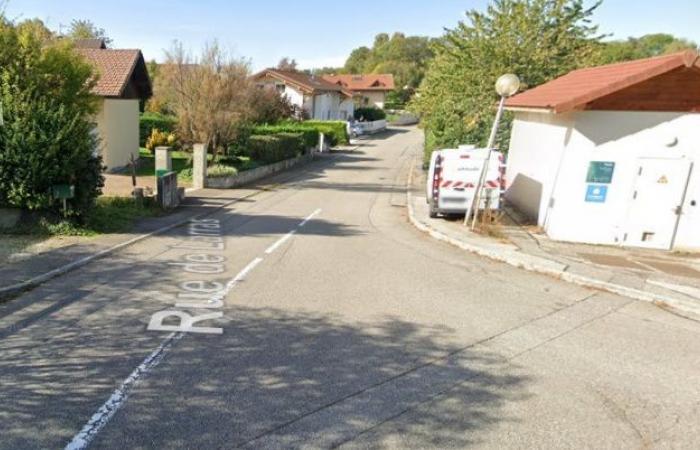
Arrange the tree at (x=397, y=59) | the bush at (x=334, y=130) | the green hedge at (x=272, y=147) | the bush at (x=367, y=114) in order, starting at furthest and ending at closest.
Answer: the tree at (x=397, y=59), the bush at (x=367, y=114), the bush at (x=334, y=130), the green hedge at (x=272, y=147)

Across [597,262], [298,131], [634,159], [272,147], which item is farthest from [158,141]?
[597,262]

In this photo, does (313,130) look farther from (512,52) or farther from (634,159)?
(634,159)

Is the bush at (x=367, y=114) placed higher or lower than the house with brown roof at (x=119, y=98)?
higher

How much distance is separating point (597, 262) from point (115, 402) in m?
8.42

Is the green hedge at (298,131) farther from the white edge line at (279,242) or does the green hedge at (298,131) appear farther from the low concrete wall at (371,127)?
the low concrete wall at (371,127)

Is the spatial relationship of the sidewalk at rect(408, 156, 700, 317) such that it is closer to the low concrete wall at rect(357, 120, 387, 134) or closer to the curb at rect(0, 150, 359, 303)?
the curb at rect(0, 150, 359, 303)

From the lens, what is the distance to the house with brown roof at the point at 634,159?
994 centimetres

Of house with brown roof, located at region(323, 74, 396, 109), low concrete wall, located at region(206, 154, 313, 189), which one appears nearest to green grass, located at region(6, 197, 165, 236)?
low concrete wall, located at region(206, 154, 313, 189)

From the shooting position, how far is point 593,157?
33.9 ft

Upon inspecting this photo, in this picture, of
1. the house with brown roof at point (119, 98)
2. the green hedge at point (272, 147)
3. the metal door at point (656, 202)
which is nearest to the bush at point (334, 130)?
the green hedge at point (272, 147)

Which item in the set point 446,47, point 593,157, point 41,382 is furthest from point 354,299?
point 446,47

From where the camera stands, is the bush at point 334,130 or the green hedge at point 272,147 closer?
the green hedge at point 272,147

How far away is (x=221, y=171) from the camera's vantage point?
1906cm

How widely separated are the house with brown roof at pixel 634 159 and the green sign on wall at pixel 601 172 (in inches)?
0.7
